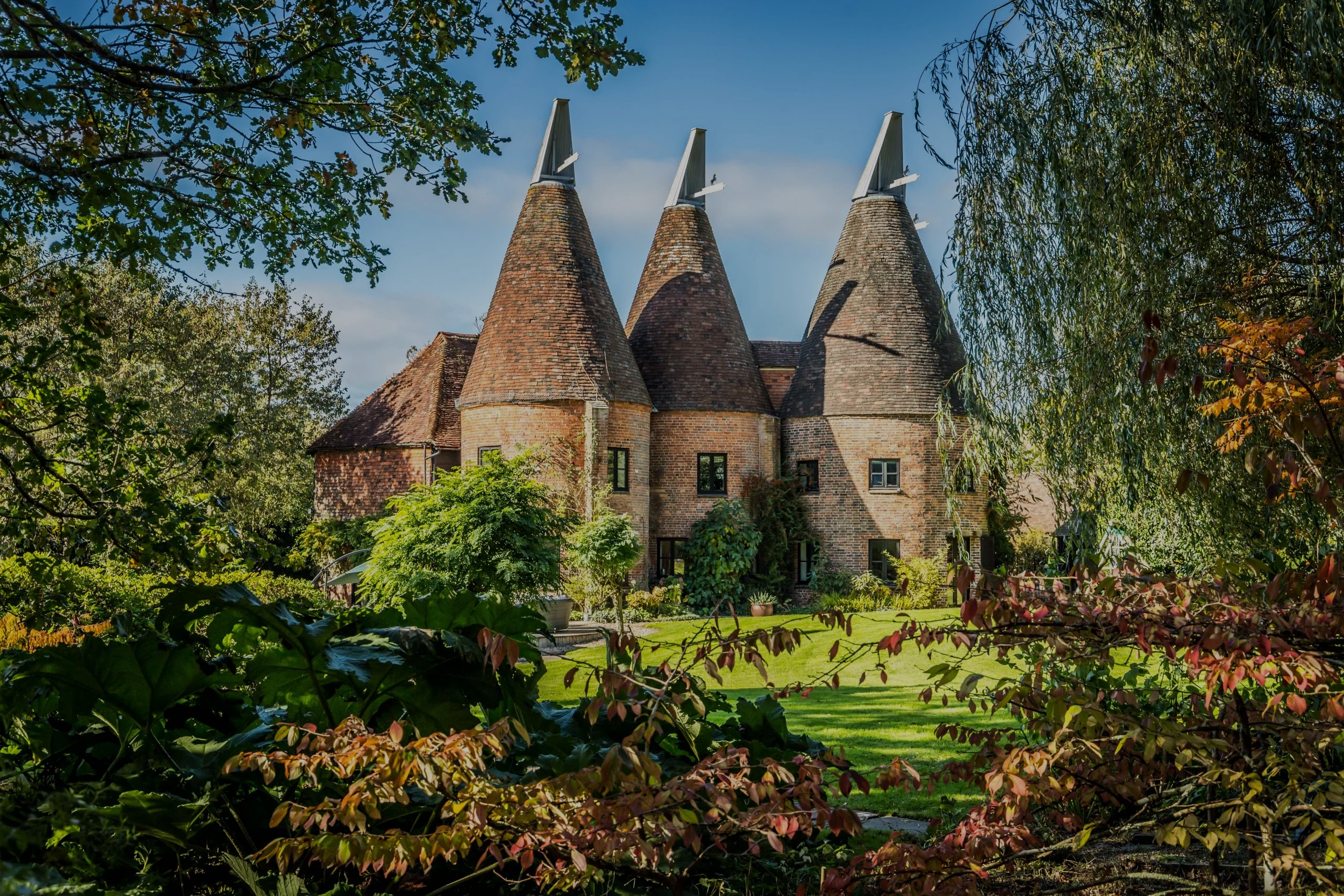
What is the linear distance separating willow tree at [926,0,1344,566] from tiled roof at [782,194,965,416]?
1737 centimetres

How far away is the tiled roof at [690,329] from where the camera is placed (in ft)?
85.8

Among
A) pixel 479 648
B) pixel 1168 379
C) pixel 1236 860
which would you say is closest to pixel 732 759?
pixel 479 648

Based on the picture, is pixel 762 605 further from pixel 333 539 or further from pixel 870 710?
pixel 870 710

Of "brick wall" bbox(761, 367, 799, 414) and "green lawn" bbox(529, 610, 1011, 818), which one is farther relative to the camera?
"brick wall" bbox(761, 367, 799, 414)

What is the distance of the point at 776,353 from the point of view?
31.3m

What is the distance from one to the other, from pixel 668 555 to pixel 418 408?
26.6 ft

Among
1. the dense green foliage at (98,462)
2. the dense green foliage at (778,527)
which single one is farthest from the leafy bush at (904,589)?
the dense green foliage at (98,462)

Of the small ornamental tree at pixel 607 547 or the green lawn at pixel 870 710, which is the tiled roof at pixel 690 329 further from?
the green lawn at pixel 870 710

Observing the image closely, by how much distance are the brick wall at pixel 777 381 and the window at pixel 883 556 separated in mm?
5186

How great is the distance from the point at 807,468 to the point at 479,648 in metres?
23.8

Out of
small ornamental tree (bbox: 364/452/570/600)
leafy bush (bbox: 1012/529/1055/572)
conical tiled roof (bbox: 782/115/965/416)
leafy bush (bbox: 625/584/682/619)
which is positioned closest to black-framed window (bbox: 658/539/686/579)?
leafy bush (bbox: 625/584/682/619)

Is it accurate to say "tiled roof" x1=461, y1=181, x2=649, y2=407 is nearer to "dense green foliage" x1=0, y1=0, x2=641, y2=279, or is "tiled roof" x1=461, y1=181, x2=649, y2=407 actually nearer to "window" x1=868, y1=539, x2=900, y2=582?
"window" x1=868, y1=539, x2=900, y2=582

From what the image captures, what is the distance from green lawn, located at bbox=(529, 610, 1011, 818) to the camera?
6.44 m

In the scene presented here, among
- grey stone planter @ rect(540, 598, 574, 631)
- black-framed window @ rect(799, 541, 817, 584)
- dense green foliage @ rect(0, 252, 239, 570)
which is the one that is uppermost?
dense green foliage @ rect(0, 252, 239, 570)
